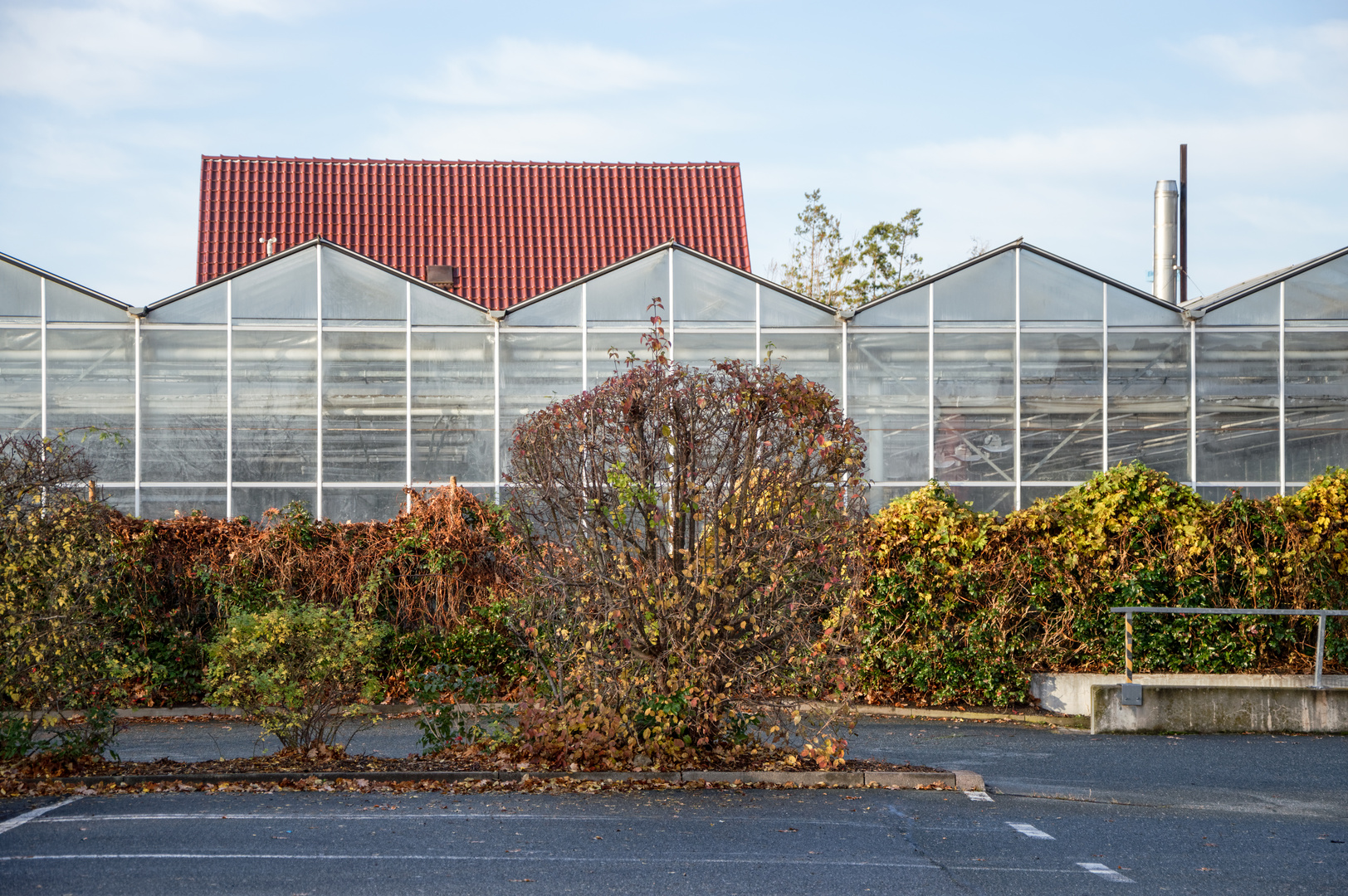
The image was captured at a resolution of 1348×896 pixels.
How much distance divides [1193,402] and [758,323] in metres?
6.49

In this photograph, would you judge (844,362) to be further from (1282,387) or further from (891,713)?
(1282,387)

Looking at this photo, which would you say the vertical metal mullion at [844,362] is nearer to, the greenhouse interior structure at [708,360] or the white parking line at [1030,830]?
the greenhouse interior structure at [708,360]

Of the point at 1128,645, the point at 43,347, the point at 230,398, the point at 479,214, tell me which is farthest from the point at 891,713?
the point at 479,214

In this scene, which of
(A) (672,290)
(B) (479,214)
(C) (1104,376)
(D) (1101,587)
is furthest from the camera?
(B) (479,214)

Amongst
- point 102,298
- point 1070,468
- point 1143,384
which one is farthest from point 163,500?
point 1143,384

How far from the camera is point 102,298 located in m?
17.3

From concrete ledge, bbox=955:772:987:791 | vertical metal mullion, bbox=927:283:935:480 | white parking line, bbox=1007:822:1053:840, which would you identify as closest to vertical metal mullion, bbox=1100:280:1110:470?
vertical metal mullion, bbox=927:283:935:480

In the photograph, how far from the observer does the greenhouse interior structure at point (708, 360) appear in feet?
Answer: 56.7

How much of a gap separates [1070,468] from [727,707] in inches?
412

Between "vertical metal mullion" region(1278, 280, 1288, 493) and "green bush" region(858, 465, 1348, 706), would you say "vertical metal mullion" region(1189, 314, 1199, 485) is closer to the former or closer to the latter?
"vertical metal mullion" region(1278, 280, 1288, 493)

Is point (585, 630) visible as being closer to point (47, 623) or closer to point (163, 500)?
point (47, 623)

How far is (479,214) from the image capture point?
25766mm

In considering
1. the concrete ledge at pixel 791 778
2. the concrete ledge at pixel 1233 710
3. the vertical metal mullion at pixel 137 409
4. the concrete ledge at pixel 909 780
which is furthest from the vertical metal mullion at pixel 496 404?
the concrete ledge at pixel 909 780

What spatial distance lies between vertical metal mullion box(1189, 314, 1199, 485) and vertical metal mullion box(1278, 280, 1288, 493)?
3.90 feet
